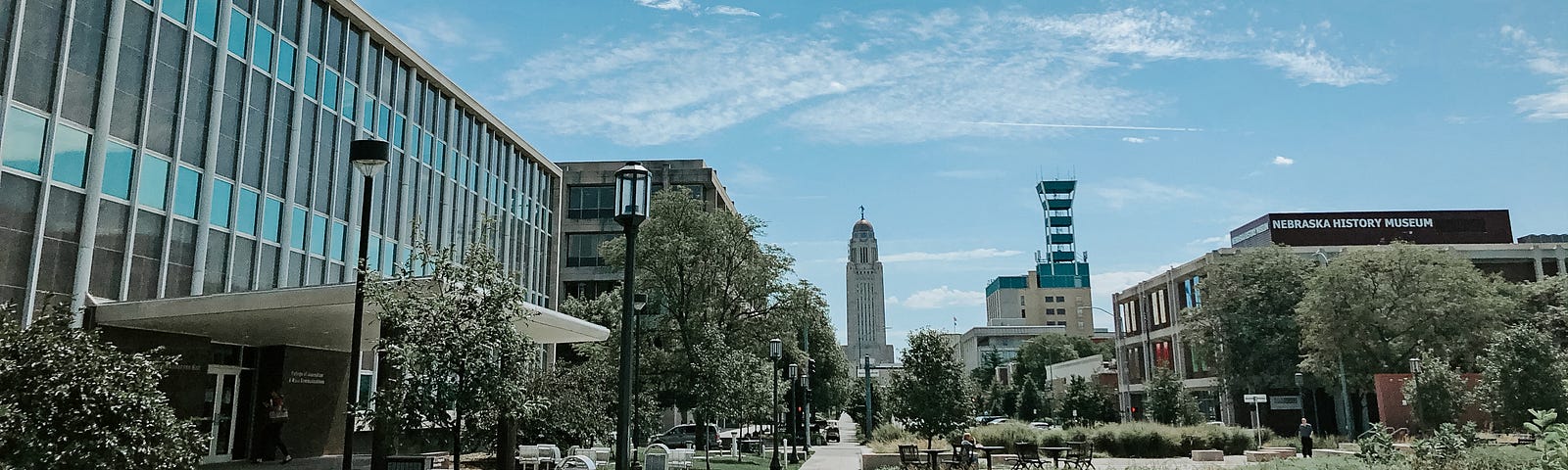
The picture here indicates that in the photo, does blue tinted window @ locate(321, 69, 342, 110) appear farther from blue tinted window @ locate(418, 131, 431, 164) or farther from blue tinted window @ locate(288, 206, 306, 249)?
blue tinted window @ locate(418, 131, 431, 164)

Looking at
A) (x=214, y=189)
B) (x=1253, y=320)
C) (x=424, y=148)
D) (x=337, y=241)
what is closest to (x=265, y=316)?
(x=214, y=189)

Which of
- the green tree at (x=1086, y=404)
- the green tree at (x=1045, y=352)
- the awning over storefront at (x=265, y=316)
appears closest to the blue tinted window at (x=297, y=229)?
the awning over storefront at (x=265, y=316)

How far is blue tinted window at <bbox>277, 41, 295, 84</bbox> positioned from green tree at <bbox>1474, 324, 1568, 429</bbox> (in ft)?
129

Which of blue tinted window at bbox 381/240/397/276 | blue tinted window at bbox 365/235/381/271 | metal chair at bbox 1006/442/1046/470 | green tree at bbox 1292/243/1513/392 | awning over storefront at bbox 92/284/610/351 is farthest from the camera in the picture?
green tree at bbox 1292/243/1513/392

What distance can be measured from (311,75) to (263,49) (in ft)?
8.41

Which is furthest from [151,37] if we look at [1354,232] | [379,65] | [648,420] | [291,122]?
[1354,232]

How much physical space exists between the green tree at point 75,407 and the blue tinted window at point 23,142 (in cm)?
877

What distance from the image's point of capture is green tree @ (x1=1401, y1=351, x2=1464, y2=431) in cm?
3478

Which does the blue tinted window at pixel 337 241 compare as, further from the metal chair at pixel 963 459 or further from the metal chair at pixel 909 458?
the metal chair at pixel 963 459

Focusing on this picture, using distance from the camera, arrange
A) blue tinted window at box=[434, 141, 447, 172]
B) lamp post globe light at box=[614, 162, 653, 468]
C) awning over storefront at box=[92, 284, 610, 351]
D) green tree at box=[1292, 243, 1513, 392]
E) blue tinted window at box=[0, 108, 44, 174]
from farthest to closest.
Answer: green tree at box=[1292, 243, 1513, 392], blue tinted window at box=[434, 141, 447, 172], blue tinted window at box=[0, 108, 44, 174], awning over storefront at box=[92, 284, 610, 351], lamp post globe light at box=[614, 162, 653, 468]

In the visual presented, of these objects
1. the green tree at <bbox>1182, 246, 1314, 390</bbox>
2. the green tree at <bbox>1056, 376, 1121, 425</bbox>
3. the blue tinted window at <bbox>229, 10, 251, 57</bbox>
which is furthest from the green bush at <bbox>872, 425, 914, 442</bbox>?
the green tree at <bbox>1056, 376, 1121, 425</bbox>

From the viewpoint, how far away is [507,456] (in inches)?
739

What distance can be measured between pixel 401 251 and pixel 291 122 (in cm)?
762

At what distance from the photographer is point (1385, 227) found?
74.6 metres
